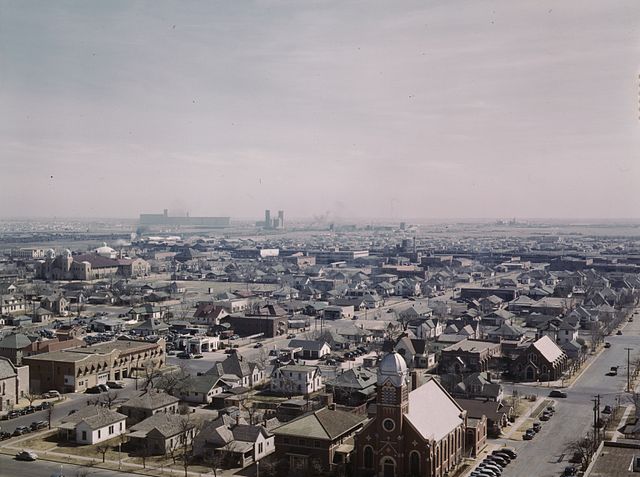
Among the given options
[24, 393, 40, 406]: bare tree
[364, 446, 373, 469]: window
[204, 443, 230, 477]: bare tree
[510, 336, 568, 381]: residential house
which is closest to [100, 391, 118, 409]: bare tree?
[24, 393, 40, 406]: bare tree

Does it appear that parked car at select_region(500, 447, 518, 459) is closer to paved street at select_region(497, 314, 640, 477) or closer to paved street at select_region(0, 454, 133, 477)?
paved street at select_region(497, 314, 640, 477)

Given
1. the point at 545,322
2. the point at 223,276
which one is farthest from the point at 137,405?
the point at 223,276

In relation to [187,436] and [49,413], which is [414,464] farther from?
[49,413]

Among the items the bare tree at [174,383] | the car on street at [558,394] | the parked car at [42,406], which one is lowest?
the car on street at [558,394]

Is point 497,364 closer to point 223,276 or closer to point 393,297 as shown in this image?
point 393,297

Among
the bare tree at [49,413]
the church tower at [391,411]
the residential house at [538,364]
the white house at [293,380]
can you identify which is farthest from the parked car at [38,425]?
the residential house at [538,364]

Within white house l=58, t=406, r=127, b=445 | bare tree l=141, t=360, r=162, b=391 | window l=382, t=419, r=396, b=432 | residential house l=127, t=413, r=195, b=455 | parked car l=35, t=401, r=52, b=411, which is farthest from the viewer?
bare tree l=141, t=360, r=162, b=391

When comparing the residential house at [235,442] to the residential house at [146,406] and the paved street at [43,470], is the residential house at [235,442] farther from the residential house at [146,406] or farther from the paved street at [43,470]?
the residential house at [146,406]
